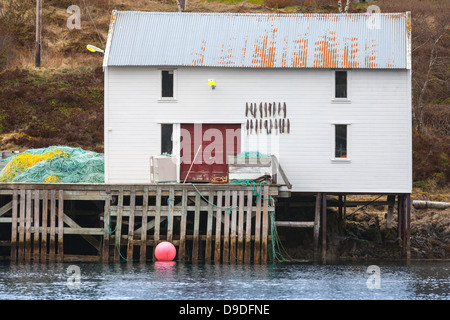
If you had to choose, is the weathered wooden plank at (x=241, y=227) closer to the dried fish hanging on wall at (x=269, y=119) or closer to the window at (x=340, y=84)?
the dried fish hanging on wall at (x=269, y=119)

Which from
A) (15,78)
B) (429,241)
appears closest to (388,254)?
(429,241)

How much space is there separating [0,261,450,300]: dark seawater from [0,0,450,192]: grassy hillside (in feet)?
46.0

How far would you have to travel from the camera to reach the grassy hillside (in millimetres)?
45250

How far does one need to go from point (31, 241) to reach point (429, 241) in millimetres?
16214

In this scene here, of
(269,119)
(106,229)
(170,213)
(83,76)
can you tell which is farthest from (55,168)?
(83,76)

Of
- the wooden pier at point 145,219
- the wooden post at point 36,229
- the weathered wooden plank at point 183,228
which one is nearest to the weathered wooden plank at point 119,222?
the wooden pier at point 145,219

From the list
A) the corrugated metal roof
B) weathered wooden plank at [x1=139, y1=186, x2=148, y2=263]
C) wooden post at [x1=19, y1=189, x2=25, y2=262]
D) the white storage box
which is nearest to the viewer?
weathered wooden plank at [x1=139, y1=186, x2=148, y2=263]

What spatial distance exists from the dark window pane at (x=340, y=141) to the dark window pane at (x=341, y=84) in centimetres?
121

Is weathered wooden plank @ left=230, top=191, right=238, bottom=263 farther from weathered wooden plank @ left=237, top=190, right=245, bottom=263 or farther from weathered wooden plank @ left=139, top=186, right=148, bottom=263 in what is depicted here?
weathered wooden plank @ left=139, top=186, right=148, bottom=263

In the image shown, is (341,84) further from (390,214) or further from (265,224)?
(390,214)

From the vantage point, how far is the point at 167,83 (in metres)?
32.7

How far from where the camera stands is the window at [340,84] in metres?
32.4

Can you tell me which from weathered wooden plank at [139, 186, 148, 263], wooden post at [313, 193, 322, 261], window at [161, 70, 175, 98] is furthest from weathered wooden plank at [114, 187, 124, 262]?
wooden post at [313, 193, 322, 261]

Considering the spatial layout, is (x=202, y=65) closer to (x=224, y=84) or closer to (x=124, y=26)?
(x=224, y=84)
